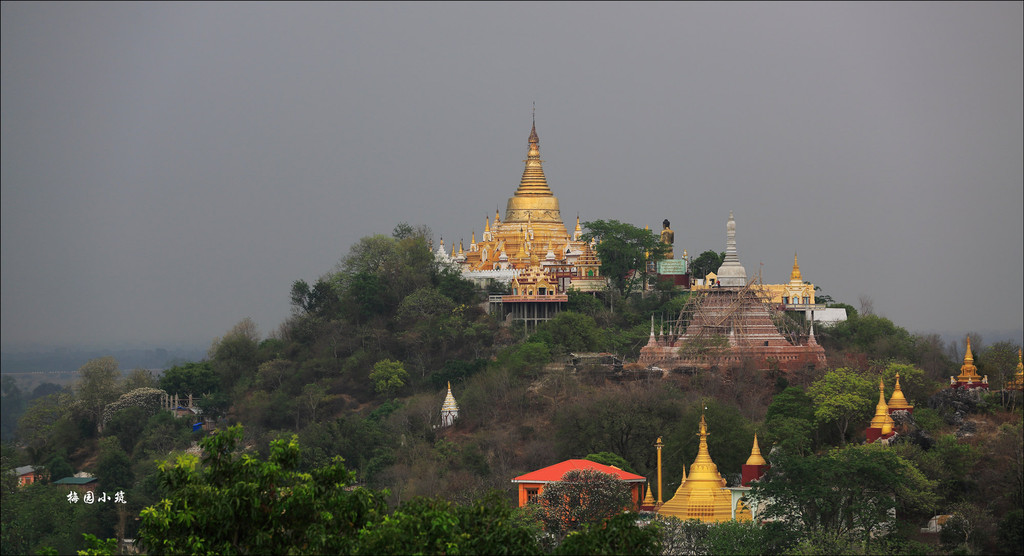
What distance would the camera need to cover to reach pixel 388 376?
63875 millimetres

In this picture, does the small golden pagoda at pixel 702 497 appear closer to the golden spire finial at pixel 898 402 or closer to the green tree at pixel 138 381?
the golden spire finial at pixel 898 402

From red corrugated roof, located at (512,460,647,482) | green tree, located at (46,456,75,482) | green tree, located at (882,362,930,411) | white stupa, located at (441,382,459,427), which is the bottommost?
green tree, located at (46,456,75,482)

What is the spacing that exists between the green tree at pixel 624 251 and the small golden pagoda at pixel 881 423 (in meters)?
22.5

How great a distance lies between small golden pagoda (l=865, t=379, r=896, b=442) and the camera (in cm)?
4562

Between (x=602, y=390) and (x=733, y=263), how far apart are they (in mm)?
9803

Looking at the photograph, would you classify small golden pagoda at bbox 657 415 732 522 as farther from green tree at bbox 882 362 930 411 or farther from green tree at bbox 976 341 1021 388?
green tree at bbox 976 341 1021 388

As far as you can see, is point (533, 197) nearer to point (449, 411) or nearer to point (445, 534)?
point (449, 411)

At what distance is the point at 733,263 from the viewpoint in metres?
63.2

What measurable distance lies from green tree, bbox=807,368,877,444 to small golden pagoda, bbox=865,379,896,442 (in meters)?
1.81

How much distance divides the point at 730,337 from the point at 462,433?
10.6 meters

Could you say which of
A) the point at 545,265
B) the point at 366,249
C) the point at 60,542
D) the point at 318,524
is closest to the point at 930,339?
the point at 545,265

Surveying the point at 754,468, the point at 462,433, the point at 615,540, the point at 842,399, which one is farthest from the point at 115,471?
the point at 615,540

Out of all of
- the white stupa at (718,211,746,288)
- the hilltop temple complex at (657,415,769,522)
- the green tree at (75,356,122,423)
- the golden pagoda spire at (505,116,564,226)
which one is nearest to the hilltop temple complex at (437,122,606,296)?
the golden pagoda spire at (505,116,564,226)

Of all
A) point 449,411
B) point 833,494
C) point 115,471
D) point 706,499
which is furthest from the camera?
point 115,471
